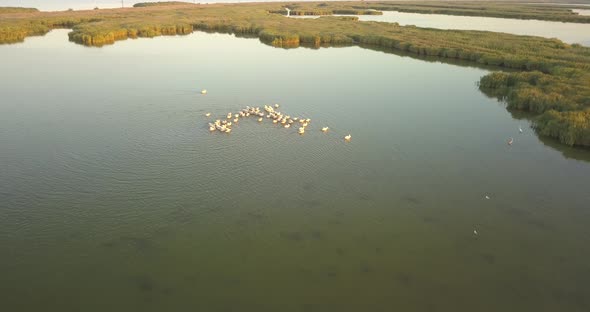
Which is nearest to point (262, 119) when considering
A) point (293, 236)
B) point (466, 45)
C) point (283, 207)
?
point (283, 207)

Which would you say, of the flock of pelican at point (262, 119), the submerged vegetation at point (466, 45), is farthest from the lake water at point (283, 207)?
the submerged vegetation at point (466, 45)

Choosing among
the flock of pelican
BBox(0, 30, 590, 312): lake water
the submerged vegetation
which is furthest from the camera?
the submerged vegetation

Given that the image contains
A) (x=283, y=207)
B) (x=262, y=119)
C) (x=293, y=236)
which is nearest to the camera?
(x=293, y=236)

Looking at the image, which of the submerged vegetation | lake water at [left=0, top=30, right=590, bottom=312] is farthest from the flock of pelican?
the submerged vegetation

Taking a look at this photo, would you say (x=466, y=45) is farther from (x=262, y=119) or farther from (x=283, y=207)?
(x=283, y=207)

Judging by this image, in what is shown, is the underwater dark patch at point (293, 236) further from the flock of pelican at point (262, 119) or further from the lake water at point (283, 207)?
the flock of pelican at point (262, 119)

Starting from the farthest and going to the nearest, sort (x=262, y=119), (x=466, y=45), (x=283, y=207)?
(x=466, y=45) < (x=262, y=119) < (x=283, y=207)

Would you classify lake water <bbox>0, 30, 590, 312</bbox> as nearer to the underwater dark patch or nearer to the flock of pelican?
the underwater dark patch
